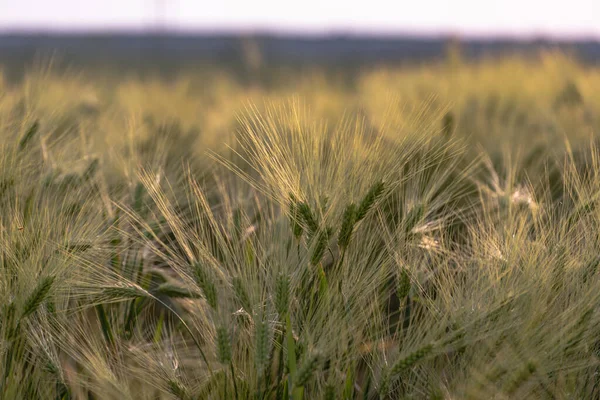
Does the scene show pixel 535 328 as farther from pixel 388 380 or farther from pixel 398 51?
pixel 398 51

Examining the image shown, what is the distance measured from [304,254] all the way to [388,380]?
11.3 inches

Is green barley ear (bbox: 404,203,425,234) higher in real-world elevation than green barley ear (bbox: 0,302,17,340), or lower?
higher

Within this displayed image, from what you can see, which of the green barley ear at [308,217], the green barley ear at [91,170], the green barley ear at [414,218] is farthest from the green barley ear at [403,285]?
the green barley ear at [91,170]

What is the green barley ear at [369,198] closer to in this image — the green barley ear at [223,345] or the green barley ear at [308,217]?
the green barley ear at [308,217]

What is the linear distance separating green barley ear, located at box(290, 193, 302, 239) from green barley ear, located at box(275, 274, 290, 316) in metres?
0.13

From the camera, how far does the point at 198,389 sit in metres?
1.20

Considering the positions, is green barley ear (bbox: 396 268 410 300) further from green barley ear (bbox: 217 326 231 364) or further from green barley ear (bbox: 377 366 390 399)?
green barley ear (bbox: 217 326 231 364)

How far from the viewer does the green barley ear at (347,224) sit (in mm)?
1206

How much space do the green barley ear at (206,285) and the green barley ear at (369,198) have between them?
31cm

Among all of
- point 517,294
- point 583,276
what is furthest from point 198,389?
point 583,276

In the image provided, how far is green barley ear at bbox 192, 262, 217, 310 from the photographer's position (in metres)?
1.12

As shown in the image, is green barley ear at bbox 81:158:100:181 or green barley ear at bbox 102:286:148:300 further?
green barley ear at bbox 81:158:100:181

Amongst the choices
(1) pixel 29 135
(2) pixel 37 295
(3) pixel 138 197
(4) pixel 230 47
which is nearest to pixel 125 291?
(2) pixel 37 295

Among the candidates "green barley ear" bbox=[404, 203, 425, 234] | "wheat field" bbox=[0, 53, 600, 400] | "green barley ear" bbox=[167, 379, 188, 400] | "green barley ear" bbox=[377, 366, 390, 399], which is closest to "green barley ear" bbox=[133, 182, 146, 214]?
"wheat field" bbox=[0, 53, 600, 400]
